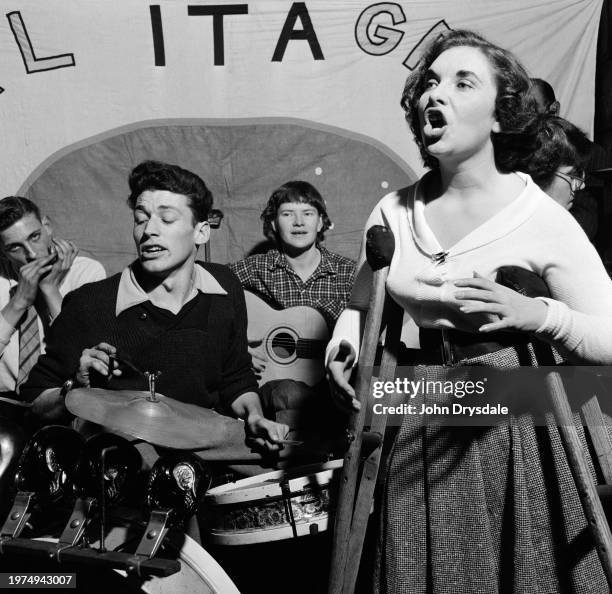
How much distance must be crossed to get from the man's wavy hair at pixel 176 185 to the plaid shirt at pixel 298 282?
22.8 inches

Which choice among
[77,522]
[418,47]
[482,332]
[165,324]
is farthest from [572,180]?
[77,522]

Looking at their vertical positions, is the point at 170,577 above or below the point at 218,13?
below

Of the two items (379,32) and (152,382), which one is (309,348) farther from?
(379,32)

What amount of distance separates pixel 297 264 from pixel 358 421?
5.92 feet

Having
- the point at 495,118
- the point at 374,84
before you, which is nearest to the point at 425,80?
the point at 495,118

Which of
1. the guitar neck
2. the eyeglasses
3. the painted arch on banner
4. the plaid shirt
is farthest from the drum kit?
the painted arch on banner

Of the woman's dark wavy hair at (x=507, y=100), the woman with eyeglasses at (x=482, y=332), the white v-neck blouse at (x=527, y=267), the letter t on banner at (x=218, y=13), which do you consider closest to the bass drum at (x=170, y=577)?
the woman with eyeglasses at (x=482, y=332)

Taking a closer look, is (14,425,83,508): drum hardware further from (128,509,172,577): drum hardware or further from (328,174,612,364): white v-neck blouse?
(328,174,612,364): white v-neck blouse

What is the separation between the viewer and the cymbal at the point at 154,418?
2465mm

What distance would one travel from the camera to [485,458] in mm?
2094

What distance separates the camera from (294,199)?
378cm

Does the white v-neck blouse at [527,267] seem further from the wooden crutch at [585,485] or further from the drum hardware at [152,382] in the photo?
the drum hardware at [152,382]

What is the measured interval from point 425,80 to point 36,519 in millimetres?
1747

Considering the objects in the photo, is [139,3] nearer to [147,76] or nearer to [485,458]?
[147,76]
